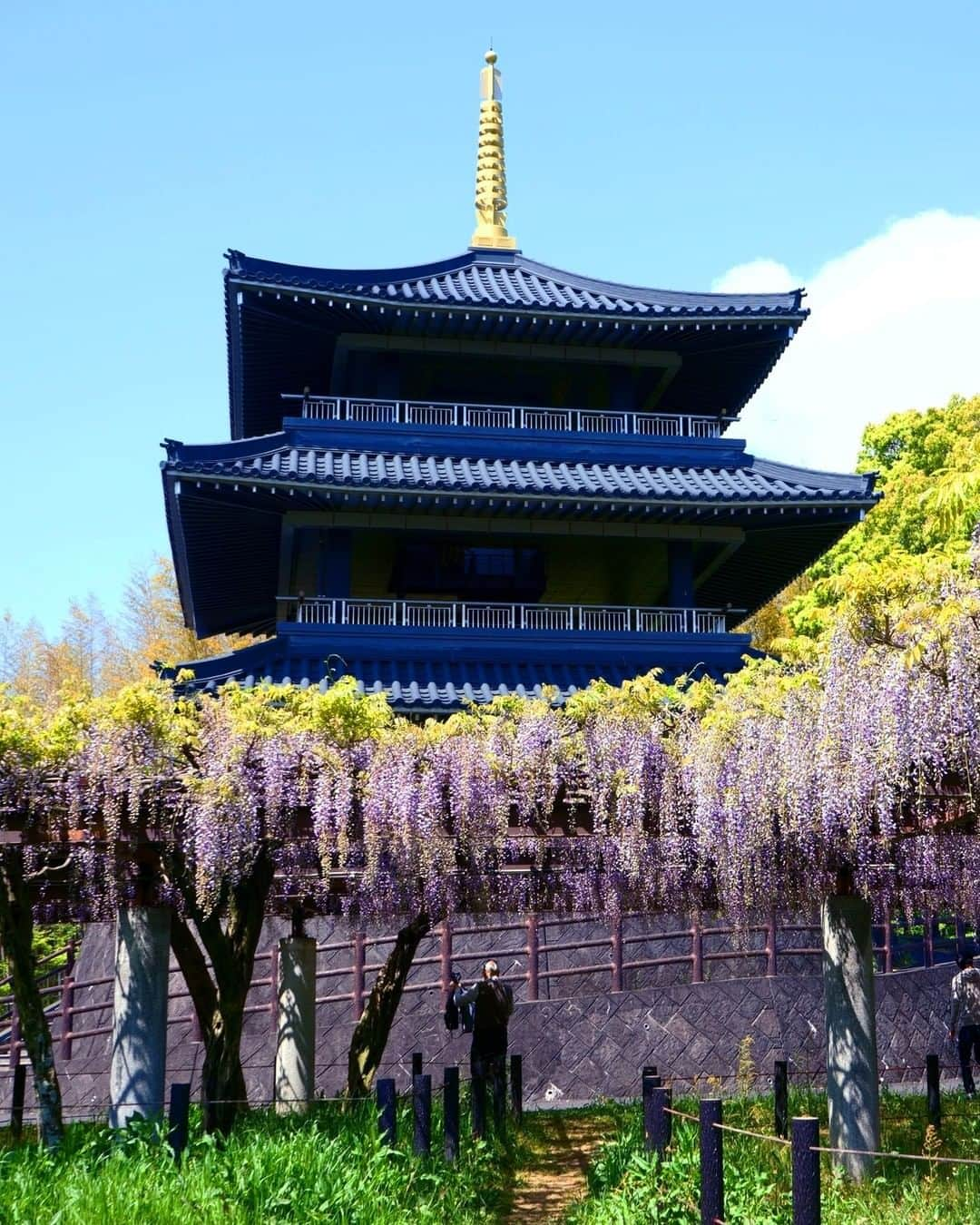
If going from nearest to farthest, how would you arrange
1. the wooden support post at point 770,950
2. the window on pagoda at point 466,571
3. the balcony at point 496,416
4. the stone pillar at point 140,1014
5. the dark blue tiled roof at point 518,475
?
the stone pillar at point 140,1014, the wooden support post at point 770,950, the dark blue tiled roof at point 518,475, the window on pagoda at point 466,571, the balcony at point 496,416

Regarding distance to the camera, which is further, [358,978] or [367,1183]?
[358,978]

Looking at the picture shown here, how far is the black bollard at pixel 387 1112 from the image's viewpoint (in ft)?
31.6

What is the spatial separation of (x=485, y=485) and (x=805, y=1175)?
12806mm

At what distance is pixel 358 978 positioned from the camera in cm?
1731

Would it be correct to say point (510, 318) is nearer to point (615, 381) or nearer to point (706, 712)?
point (615, 381)

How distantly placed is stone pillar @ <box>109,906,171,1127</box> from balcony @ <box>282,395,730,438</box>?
987cm

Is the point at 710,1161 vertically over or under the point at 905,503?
under

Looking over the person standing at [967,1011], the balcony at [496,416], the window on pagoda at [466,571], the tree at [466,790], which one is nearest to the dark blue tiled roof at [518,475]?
the balcony at [496,416]

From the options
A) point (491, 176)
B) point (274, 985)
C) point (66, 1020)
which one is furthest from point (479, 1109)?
point (491, 176)

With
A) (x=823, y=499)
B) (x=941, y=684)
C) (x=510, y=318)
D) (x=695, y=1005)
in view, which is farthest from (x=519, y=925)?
(x=941, y=684)

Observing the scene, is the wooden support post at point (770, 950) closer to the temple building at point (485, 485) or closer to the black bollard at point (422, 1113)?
the temple building at point (485, 485)

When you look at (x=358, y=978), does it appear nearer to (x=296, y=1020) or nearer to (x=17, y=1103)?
(x=296, y=1020)

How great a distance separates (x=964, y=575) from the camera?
9.05 metres

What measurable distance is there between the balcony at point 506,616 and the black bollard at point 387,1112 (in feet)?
29.6
